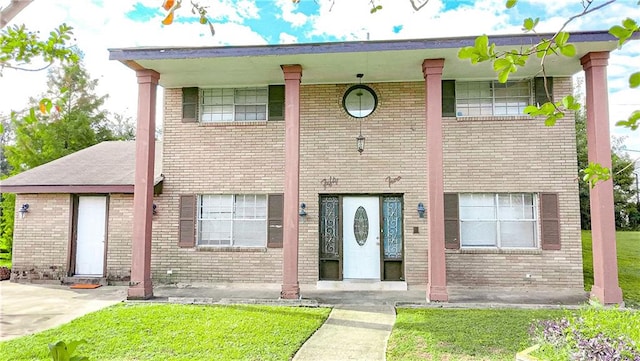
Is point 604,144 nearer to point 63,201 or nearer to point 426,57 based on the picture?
point 426,57

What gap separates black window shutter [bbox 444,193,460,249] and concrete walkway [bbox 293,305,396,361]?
2.52 m

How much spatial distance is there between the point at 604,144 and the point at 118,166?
11.1 m

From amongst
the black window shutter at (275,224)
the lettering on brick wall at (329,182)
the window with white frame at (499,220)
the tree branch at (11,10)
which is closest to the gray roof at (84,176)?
the black window shutter at (275,224)

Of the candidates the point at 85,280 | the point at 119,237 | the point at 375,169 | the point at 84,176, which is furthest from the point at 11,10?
the point at 84,176

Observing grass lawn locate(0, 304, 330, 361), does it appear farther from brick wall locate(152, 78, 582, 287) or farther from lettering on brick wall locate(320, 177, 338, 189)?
lettering on brick wall locate(320, 177, 338, 189)

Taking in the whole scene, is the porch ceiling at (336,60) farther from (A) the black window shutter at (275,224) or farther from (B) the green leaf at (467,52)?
(B) the green leaf at (467,52)

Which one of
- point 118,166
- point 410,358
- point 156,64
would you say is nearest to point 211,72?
point 156,64

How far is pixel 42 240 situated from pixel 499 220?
1067 centimetres

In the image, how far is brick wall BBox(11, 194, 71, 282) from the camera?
978 centimetres

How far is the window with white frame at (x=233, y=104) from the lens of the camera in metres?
9.82

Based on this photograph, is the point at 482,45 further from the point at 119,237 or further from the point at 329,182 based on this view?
the point at 119,237

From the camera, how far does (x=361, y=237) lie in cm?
934

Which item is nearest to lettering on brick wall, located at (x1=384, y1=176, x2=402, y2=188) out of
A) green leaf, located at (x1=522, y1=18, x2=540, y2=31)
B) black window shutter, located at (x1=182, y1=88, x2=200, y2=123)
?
black window shutter, located at (x1=182, y1=88, x2=200, y2=123)

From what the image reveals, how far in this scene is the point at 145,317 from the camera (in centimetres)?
644
